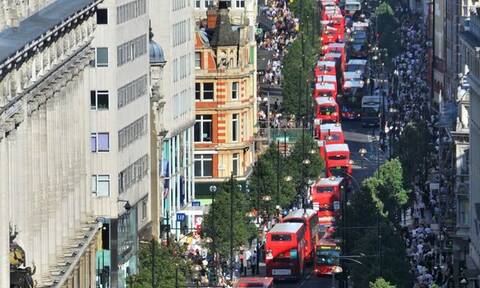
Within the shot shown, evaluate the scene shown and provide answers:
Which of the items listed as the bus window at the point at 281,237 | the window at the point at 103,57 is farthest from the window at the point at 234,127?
the window at the point at 103,57

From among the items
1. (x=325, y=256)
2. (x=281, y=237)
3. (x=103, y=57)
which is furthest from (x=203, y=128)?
(x=103, y=57)

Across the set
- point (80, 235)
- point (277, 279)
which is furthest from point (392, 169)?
point (80, 235)

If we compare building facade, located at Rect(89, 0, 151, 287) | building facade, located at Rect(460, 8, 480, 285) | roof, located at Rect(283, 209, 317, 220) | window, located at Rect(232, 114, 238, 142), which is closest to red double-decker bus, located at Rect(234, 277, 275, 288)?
building facade, located at Rect(89, 0, 151, 287)

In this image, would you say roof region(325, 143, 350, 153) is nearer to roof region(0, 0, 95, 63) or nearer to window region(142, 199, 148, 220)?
window region(142, 199, 148, 220)

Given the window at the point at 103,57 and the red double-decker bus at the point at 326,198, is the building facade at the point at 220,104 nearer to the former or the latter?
the red double-decker bus at the point at 326,198

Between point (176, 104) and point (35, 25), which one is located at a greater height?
point (35, 25)

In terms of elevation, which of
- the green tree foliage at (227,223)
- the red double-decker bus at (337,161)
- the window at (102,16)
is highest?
the window at (102,16)

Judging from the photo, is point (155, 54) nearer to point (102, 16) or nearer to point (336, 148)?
point (102, 16)
